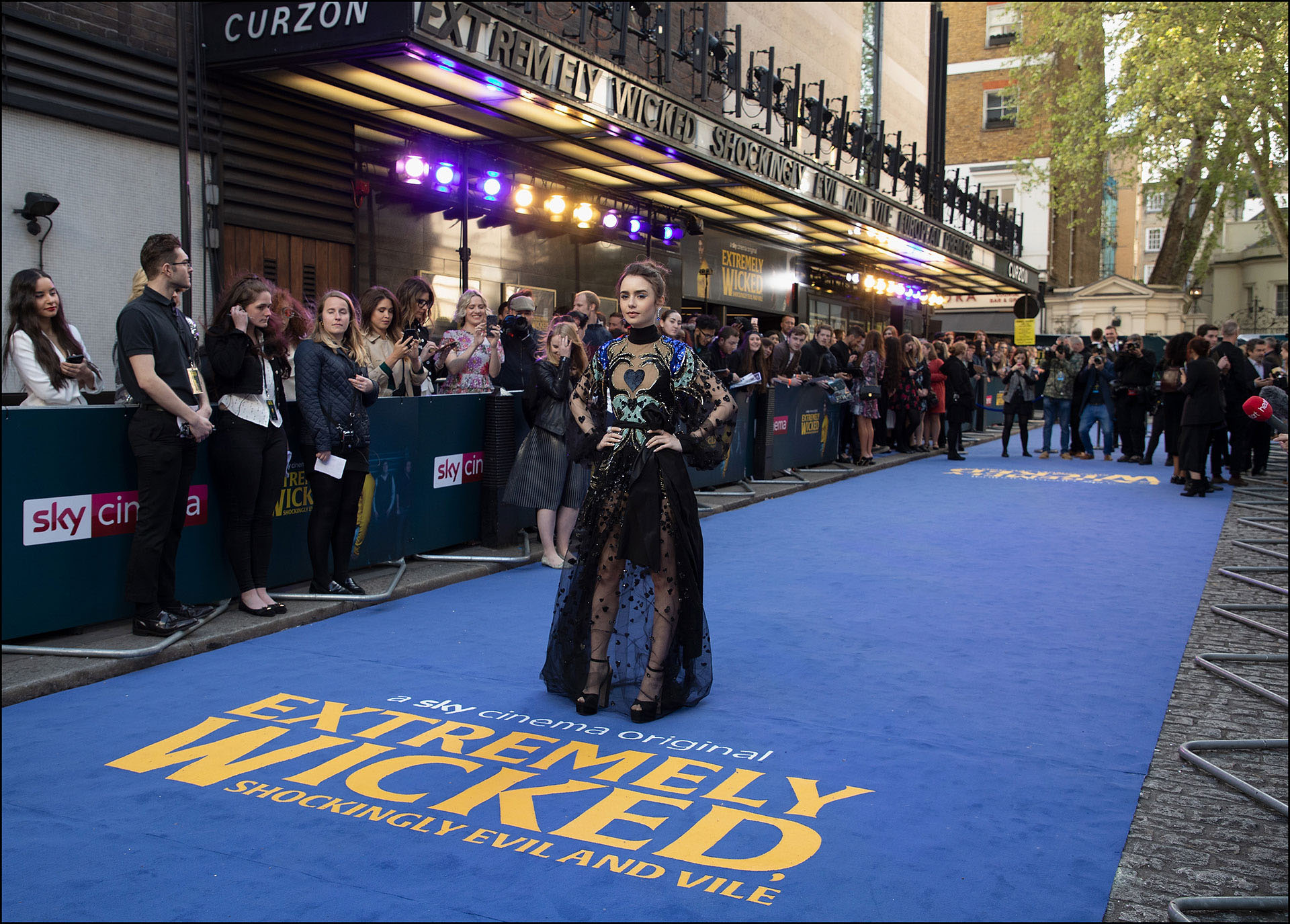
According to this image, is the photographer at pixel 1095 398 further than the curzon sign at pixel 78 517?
Yes

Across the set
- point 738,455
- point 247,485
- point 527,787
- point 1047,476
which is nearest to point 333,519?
point 247,485

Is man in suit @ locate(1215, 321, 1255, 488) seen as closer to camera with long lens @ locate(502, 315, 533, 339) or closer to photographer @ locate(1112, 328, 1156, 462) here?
photographer @ locate(1112, 328, 1156, 462)

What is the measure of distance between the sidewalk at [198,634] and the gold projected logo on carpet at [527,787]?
3.20 feet

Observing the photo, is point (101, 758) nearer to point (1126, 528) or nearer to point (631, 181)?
point (1126, 528)

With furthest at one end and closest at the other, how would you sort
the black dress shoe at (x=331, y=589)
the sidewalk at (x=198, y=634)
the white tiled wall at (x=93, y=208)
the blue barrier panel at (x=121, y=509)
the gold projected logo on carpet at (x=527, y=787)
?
the white tiled wall at (x=93, y=208) → the black dress shoe at (x=331, y=589) → the blue barrier panel at (x=121, y=509) → the sidewalk at (x=198, y=634) → the gold projected logo on carpet at (x=527, y=787)

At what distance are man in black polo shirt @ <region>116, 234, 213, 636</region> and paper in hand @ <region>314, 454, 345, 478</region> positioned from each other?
2.85 feet

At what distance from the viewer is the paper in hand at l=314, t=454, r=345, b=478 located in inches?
261

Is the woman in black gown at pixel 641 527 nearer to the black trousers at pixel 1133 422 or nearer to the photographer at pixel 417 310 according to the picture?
the photographer at pixel 417 310

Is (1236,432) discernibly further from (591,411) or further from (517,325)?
(591,411)

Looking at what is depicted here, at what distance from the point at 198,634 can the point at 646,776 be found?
10.1 ft

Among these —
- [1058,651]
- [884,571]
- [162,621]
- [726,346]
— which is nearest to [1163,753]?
[1058,651]

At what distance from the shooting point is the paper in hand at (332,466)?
21.7ft

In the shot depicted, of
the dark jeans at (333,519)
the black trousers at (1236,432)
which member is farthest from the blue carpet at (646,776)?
the black trousers at (1236,432)

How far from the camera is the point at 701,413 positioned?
501 centimetres
